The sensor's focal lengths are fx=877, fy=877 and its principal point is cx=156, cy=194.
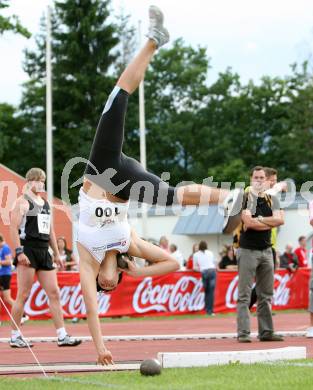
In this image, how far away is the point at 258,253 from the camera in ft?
38.7

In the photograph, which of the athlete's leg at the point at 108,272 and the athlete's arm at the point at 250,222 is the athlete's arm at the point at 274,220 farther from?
the athlete's leg at the point at 108,272

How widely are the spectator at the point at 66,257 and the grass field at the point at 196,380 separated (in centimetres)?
1421

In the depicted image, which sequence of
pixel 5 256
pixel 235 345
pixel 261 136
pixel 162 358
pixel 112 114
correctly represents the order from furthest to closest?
pixel 261 136 → pixel 5 256 → pixel 235 345 → pixel 112 114 → pixel 162 358

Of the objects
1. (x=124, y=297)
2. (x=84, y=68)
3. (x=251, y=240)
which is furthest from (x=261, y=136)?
(x=251, y=240)

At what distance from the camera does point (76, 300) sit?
2105 centimetres

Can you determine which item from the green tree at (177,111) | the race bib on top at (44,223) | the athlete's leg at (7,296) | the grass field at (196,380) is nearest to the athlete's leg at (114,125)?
the grass field at (196,380)

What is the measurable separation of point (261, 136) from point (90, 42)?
15412 mm

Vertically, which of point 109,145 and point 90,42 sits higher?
point 90,42

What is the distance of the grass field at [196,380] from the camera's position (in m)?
6.59

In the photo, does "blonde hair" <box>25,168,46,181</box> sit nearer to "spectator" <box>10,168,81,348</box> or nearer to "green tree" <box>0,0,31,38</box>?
"spectator" <box>10,168,81,348</box>

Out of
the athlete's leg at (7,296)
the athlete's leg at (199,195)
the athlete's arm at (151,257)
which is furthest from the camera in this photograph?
the athlete's leg at (7,296)

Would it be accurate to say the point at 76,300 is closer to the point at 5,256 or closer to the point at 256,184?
the point at 5,256

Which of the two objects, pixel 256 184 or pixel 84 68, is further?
pixel 84 68

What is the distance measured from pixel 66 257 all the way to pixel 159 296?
2.82 meters
